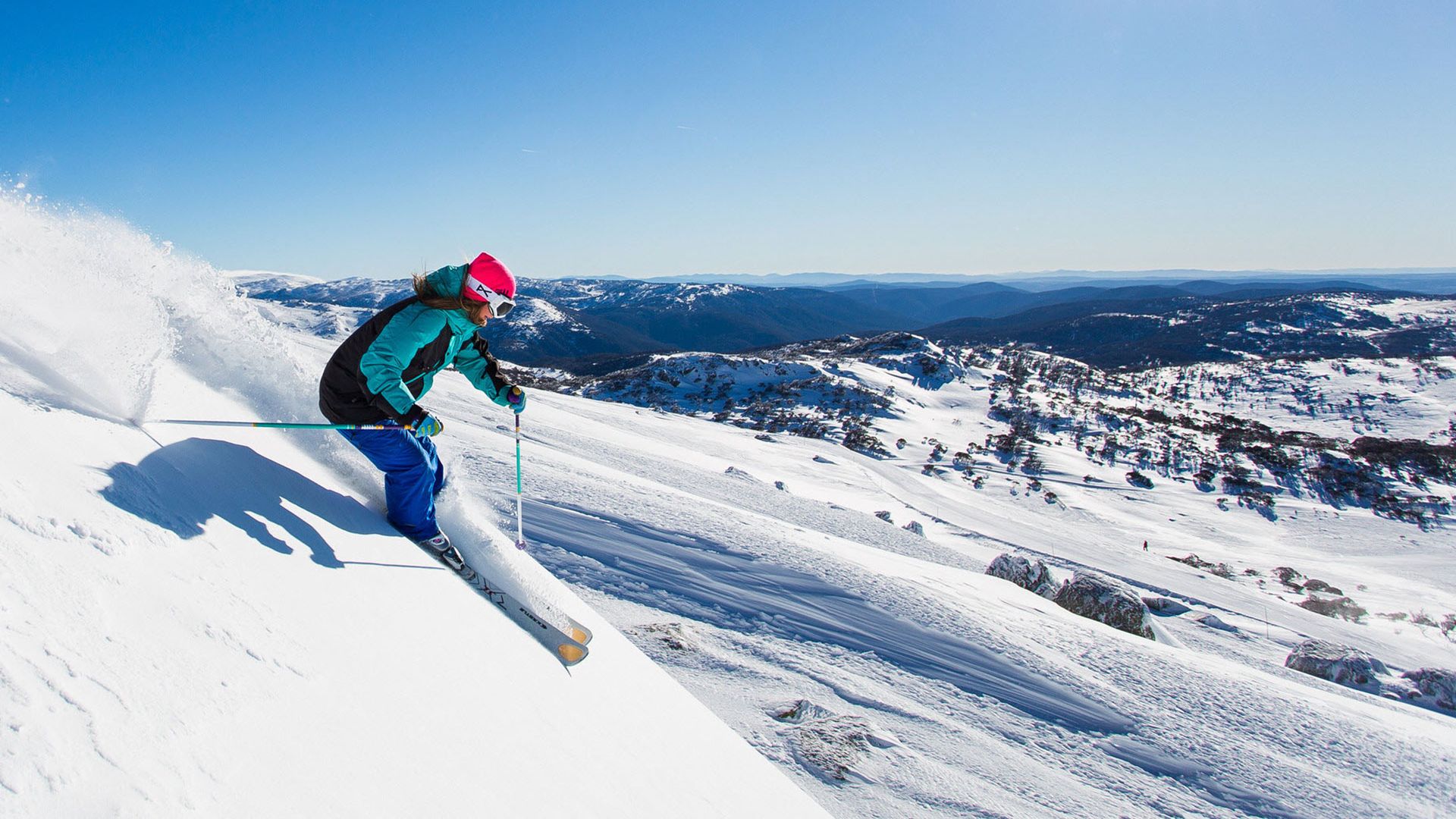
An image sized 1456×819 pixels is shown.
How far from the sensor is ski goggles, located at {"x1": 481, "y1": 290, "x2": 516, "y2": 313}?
4172 millimetres

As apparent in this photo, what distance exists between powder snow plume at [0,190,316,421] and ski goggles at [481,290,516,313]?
1689 millimetres

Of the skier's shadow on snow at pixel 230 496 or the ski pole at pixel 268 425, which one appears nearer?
the skier's shadow on snow at pixel 230 496

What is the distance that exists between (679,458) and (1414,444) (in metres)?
76.2

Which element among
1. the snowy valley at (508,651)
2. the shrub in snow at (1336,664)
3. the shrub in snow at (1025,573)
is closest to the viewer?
the snowy valley at (508,651)

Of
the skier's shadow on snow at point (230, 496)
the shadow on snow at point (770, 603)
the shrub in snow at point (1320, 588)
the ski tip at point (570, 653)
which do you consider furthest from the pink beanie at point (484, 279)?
the shrub in snow at point (1320, 588)

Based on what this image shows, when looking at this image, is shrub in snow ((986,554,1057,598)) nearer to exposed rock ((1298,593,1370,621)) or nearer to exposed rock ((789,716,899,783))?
exposed rock ((789,716,899,783))

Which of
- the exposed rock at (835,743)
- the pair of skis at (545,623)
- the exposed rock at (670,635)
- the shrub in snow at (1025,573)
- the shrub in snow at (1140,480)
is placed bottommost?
the shrub in snow at (1140,480)

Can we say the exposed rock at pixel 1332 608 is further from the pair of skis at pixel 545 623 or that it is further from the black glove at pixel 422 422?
the black glove at pixel 422 422

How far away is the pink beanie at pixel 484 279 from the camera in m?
4.11

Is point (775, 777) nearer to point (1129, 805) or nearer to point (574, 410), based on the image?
point (1129, 805)

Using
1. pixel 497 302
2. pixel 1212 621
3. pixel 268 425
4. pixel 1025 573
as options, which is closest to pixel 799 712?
pixel 497 302

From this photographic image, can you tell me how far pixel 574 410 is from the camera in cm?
2091

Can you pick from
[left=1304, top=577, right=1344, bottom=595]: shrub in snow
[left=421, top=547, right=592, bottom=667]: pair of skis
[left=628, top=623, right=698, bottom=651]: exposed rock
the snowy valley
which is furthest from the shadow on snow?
[left=1304, top=577, right=1344, bottom=595]: shrub in snow

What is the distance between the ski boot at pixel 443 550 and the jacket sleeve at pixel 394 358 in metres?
0.79
